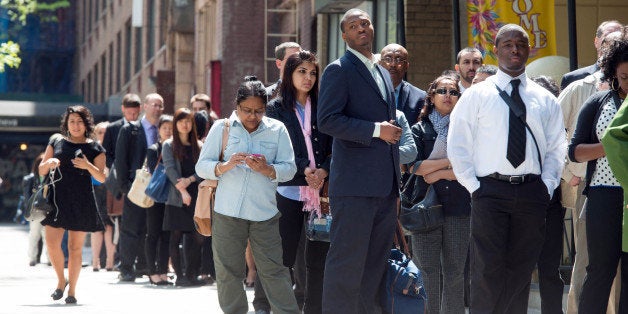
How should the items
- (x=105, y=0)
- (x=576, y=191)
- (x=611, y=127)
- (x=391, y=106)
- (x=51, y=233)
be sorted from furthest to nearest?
(x=105, y=0) < (x=51, y=233) < (x=576, y=191) < (x=391, y=106) < (x=611, y=127)

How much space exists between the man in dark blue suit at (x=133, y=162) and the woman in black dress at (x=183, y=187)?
3.57 feet

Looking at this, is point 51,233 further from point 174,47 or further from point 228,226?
point 174,47

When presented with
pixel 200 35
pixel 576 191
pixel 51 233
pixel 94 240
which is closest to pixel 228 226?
pixel 576 191

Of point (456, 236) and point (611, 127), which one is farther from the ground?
point (611, 127)

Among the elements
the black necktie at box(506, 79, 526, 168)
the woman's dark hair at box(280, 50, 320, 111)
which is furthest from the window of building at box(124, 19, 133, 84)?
the black necktie at box(506, 79, 526, 168)

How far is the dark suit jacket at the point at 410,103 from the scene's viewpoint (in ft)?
33.5

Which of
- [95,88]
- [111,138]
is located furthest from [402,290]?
[95,88]

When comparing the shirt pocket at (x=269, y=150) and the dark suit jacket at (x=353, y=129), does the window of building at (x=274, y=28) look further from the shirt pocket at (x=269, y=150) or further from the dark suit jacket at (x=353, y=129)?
the dark suit jacket at (x=353, y=129)

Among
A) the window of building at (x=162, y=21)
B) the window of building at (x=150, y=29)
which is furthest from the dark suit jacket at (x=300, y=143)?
the window of building at (x=150, y=29)

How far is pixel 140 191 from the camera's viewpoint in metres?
16.0

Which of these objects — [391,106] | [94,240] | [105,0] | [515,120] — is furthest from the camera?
[105,0]

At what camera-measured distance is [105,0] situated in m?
54.5

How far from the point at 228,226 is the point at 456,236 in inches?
63.4

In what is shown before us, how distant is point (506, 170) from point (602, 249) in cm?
75
